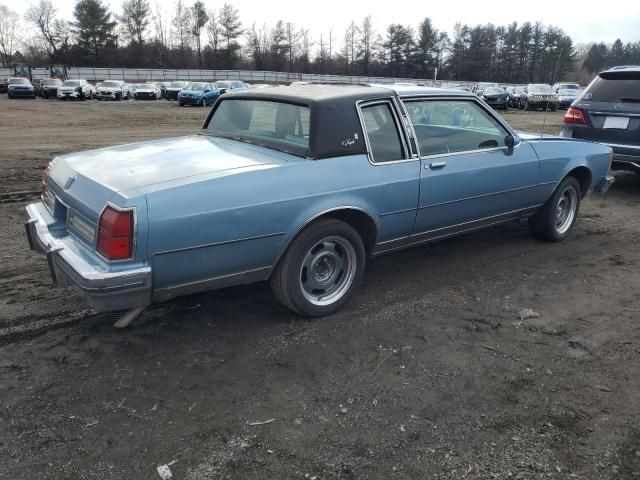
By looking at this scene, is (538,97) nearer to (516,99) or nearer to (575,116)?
(516,99)

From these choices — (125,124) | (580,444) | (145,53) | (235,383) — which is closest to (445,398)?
(580,444)

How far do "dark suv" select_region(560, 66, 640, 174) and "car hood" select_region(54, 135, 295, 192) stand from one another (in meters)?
5.84

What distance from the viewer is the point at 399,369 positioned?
3156mm

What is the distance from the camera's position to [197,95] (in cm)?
2948

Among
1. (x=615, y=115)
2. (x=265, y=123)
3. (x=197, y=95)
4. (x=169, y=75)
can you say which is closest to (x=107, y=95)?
(x=197, y=95)

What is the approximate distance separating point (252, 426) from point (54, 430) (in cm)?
97

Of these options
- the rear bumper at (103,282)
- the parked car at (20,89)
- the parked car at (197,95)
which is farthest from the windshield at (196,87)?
the rear bumper at (103,282)

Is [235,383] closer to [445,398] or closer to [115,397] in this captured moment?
[115,397]

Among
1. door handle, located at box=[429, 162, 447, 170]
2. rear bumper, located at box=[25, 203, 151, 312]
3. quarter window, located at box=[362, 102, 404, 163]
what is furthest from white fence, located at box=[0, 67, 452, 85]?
rear bumper, located at box=[25, 203, 151, 312]

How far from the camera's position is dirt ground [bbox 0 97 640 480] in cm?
243

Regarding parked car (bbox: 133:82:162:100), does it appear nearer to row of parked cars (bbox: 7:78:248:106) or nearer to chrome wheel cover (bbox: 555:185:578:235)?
row of parked cars (bbox: 7:78:248:106)

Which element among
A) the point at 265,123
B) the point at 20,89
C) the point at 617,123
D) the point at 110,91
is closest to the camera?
the point at 265,123

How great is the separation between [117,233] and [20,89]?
122 feet

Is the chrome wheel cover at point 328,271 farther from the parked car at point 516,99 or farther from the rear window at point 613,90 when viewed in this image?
the parked car at point 516,99
